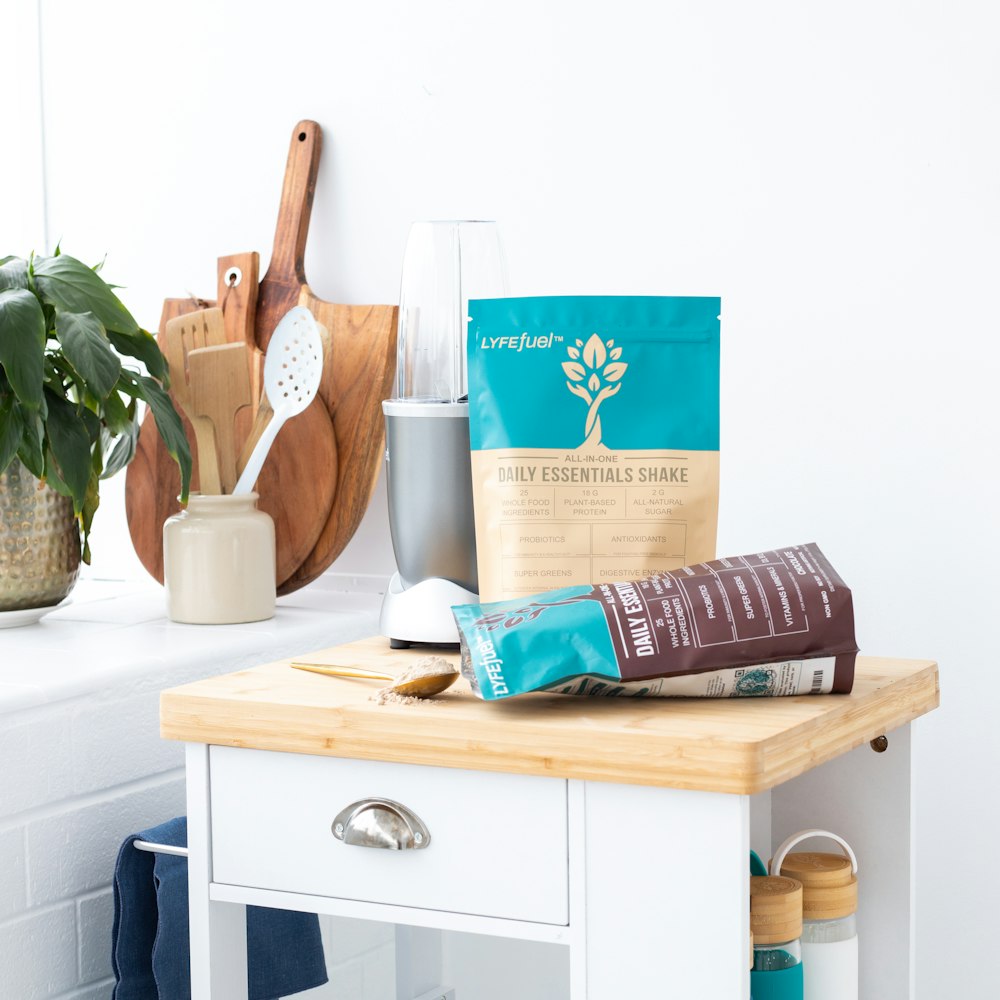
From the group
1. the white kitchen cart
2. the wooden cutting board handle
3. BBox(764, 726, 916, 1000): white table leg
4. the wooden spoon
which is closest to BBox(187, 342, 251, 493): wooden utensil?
the wooden cutting board handle

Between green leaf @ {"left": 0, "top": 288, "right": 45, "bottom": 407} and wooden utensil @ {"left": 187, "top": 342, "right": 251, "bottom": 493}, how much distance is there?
19 centimetres

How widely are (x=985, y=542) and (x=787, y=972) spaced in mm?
442

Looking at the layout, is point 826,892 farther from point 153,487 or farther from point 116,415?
point 153,487

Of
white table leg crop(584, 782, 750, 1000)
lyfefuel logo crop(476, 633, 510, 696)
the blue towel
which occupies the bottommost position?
the blue towel

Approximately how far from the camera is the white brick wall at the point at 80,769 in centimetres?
106

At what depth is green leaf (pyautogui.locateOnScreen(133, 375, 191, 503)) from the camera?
1264 millimetres

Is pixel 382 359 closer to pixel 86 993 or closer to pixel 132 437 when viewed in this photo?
pixel 132 437

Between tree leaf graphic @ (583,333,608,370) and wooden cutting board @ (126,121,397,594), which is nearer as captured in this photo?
tree leaf graphic @ (583,333,608,370)

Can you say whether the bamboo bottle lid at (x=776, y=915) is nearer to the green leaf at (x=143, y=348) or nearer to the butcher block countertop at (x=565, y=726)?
the butcher block countertop at (x=565, y=726)

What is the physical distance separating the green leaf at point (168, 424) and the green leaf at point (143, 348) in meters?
0.03

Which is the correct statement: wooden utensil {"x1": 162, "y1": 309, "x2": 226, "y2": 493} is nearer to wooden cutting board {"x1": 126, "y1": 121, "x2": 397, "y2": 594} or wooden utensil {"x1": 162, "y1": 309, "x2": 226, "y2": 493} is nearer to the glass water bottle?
wooden cutting board {"x1": 126, "y1": 121, "x2": 397, "y2": 594}

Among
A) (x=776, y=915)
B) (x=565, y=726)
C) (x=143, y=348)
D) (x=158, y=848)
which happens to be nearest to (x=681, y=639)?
(x=565, y=726)

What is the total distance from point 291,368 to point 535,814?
2.05 ft

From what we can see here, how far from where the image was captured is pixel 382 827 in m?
0.84
